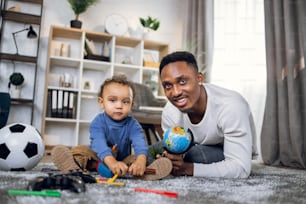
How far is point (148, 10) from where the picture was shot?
4.45m

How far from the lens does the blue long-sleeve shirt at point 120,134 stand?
1383 millimetres

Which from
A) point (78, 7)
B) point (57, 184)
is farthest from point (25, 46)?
point (57, 184)

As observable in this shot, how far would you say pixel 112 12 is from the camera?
4.28 metres

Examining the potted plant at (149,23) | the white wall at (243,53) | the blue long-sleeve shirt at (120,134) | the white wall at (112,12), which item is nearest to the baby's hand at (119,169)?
the blue long-sleeve shirt at (120,134)

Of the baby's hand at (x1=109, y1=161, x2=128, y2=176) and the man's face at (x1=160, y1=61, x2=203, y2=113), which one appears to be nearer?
the baby's hand at (x1=109, y1=161, x2=128, y2=176)

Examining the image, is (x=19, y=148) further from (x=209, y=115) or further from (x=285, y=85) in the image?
(x=285, y=85)

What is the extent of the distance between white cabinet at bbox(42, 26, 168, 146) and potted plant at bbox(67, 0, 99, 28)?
0.09 m

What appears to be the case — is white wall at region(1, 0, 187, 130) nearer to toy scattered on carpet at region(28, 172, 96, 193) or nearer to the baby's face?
the baby's face

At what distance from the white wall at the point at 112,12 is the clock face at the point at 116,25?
21 cm

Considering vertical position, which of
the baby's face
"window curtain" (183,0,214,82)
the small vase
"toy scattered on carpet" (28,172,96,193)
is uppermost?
"window curtain" (183,0,214,82)

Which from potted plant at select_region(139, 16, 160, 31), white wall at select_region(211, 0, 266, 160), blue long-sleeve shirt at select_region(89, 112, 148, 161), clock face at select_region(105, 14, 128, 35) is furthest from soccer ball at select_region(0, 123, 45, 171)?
potted plant at select_region(139, 16, 160, 31)

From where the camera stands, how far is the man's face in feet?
4.42

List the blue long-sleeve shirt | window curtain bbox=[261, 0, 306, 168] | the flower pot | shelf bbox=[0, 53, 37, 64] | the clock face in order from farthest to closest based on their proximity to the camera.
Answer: the clock face
the flower pot
shelf bbox=[0, 53, 37, 64]
window curtain bbox=[261, 0, 306, 168]
the blue long-sleeve shirt

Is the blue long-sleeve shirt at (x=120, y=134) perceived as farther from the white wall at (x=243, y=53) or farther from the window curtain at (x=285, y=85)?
the white wall at (x=243, y=53)
